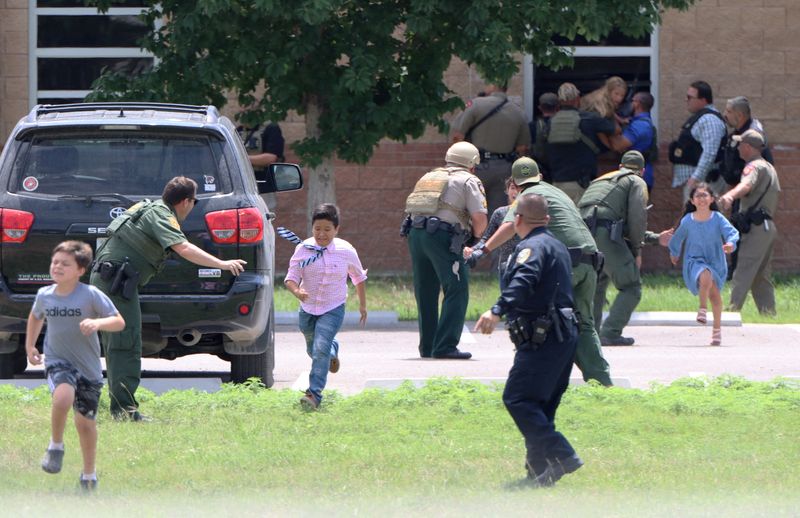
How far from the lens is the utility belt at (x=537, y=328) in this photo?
24.6 feet

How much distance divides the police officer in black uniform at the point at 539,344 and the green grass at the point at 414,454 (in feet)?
0.61

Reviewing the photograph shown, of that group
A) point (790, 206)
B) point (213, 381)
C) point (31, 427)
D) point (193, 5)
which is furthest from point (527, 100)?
point (31, 427)

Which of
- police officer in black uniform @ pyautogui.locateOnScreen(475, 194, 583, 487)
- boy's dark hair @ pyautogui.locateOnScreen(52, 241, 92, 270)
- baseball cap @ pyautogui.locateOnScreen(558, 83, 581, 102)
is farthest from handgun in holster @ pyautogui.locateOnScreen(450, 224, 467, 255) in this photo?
baseball cap @ pyautogui.locateOnScreen(558, 83, 581, 102)

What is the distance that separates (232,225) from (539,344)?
9.94 ft

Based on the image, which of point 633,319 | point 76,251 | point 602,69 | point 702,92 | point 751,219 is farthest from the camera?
point 602,69

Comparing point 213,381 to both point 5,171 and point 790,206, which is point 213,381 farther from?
point 790,206

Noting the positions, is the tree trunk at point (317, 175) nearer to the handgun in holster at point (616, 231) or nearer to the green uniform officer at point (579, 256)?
the handgun in holster at point (616, 231)

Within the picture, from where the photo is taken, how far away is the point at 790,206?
20078 millimetres

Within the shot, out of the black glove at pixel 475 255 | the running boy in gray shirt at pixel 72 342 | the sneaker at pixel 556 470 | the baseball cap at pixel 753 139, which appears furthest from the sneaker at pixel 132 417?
the baseball cap at pixel 753 139

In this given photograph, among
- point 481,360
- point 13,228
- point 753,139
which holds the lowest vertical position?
point 481,360

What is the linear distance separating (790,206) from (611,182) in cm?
758

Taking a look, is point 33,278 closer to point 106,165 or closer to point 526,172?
point 106,165

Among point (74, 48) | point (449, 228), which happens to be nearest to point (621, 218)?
point (449, 228)

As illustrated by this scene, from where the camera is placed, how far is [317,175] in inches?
688
